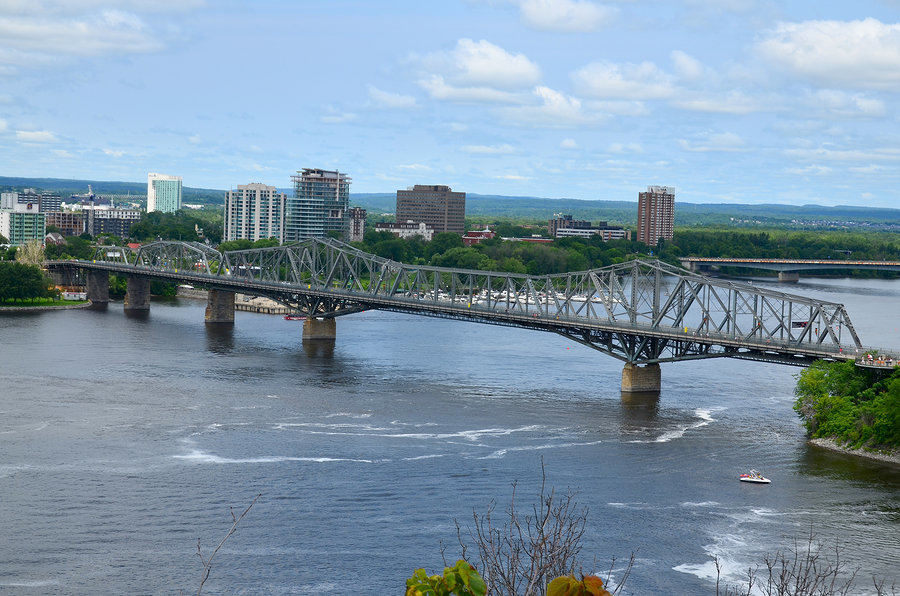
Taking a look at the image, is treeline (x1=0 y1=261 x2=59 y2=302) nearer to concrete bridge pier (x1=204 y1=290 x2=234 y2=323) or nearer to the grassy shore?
the grassy shore

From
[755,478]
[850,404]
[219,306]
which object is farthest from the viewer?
[219,306]

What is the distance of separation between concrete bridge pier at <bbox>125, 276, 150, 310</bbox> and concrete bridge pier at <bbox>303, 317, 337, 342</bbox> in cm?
3148

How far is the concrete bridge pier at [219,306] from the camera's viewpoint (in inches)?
4523

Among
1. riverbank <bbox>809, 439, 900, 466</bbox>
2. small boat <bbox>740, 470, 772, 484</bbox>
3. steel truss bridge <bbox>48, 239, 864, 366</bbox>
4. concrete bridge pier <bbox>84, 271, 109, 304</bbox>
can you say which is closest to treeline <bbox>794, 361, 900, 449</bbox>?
riverbank <bbox>809, 439, 900, 466</bbox>

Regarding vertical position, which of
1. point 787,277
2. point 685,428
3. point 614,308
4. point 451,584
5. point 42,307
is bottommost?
point 685,428

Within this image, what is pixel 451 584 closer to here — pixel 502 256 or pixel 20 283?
pixel 20 283

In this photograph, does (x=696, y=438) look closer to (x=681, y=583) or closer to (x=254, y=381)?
(x=681, y=583)

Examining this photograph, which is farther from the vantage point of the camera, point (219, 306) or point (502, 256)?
point (502, 256)

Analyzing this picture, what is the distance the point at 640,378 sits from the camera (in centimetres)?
7619

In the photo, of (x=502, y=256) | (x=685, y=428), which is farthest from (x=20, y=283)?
(x=685, y=428)

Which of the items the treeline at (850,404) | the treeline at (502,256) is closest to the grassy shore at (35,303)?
the treeline at (502,256)

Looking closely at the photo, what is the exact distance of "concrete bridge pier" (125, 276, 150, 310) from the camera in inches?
5027

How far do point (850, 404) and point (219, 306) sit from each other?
2703 inches

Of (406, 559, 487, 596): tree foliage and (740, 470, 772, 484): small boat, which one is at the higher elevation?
(406, 559, 487, 596): tree foliage
